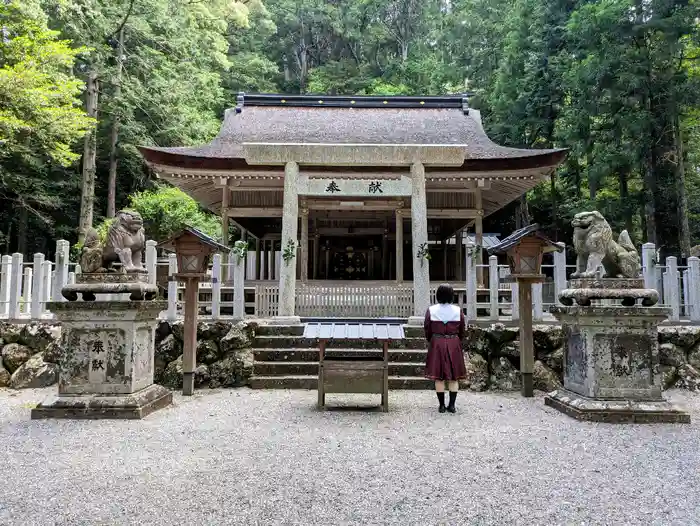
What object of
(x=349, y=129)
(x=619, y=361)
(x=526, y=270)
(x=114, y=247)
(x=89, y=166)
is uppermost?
(x=349, y=129)

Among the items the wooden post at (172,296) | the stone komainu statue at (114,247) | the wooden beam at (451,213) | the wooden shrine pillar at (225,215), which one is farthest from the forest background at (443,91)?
the stone komainu statue at (114,247)

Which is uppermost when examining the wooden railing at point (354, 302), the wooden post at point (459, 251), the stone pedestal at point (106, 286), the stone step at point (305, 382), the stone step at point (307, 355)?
the wooden post at point (459, 251)

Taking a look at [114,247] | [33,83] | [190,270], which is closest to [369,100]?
[33,83]

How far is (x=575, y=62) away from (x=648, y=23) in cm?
293

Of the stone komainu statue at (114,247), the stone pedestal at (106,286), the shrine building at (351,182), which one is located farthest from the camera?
the shrine building at (351,182)

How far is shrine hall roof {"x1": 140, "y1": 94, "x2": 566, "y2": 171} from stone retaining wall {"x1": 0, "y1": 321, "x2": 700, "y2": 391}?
15.0 feet

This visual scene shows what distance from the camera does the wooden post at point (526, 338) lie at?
6.11 metres

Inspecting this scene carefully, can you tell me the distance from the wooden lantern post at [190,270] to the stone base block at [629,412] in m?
4.99

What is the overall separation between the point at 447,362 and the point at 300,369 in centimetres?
259

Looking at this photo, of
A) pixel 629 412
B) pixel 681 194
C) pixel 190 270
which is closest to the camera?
pixel 629 412

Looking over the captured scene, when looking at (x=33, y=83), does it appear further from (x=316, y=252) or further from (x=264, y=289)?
(x=316, y=252)

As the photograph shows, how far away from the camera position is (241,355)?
6.93m

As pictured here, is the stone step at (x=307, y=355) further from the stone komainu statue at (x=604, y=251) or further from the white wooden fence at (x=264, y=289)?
the stone komainu statue at (x=604, y=251)

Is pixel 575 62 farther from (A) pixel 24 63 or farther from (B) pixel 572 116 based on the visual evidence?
(A) pixel 24 63
